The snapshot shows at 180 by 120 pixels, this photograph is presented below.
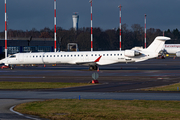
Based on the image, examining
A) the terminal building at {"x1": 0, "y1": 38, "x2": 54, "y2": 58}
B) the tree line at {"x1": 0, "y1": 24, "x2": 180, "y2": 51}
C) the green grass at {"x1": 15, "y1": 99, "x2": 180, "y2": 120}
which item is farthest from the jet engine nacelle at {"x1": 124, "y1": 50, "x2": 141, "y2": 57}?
the tree line at {"x1": 0, "y1": 24, "x2": 180, "y2": 51}

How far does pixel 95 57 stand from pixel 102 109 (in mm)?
33959

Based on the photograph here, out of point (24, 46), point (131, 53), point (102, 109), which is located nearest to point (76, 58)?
point (131, 53)

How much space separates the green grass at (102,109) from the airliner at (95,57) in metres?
30.7

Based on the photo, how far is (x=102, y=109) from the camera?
1558 cm

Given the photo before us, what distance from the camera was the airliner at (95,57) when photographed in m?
48.4

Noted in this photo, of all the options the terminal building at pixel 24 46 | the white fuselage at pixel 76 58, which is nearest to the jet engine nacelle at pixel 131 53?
the white fuselage at pixel 76 58

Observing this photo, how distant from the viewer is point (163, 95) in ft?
69.6

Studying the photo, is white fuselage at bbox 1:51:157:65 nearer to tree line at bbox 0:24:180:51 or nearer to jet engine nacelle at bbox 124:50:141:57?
jet engine nacelle at bbox 124:50:141:57

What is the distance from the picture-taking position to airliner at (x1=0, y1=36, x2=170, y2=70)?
48.4 metres

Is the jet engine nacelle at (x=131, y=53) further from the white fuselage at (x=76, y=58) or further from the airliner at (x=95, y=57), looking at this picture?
the white fuselage at (x=76, y=58)

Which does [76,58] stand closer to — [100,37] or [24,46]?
[24,46]

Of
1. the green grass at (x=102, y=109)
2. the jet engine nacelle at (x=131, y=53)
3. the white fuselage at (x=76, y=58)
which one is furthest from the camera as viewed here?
the white fuselage at (x=76, y=58)

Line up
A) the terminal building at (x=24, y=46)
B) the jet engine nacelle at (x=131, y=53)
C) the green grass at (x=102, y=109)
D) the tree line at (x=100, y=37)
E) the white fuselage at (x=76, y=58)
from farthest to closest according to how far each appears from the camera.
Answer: the tree line at (x=100, y=37) → the terminal building at (x=24, y=46) → the white fuselage at (x=76, y=58) → the jet engine nacelle at (x=131, y=53) → the green grass at (x=102, y=109)

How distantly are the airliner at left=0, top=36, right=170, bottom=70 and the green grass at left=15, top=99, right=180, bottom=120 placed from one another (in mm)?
30680
